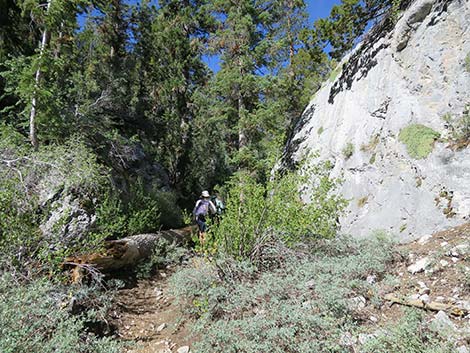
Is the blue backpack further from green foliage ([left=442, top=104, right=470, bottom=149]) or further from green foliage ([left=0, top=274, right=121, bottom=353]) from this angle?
green foliage ([left=442, top=104, right=470, bottom=149])

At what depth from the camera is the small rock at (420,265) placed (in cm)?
371

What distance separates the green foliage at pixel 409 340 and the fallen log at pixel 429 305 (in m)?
0.32

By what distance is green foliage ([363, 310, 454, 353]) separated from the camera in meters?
2.32

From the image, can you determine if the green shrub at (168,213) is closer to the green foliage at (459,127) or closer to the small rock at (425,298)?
the small rock at (425,298)

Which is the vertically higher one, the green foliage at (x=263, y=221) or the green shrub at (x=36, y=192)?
the green shrub at (x=36, y=192)

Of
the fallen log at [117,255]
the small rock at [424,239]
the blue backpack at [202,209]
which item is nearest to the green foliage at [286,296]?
the small rock at [424,239]

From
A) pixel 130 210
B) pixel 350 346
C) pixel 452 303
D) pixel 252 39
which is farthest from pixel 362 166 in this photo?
pixel 252 39

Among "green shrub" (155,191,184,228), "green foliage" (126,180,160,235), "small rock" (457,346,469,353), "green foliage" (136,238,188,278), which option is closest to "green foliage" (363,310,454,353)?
"small rock" (457,346,469,353)

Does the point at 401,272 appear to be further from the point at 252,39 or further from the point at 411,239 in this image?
the point at 252,39

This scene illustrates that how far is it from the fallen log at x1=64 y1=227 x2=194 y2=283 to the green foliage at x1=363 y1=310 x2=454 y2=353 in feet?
13.5

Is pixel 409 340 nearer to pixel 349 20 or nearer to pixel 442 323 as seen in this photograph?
pixel 442 323

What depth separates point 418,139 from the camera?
18.6 feet

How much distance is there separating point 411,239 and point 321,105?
236 inches

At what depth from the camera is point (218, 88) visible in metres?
10.6
